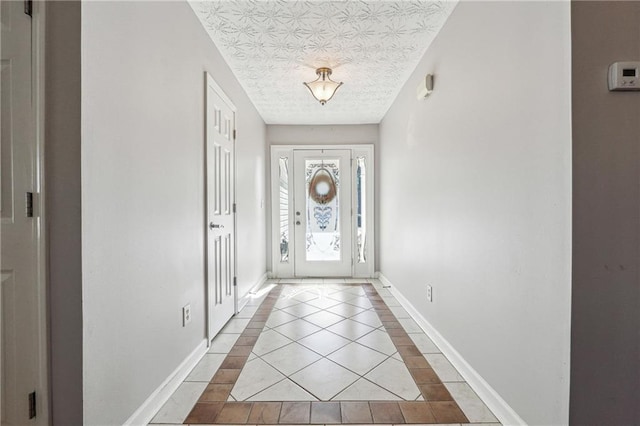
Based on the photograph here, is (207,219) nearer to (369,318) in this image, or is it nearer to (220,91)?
(220,91)

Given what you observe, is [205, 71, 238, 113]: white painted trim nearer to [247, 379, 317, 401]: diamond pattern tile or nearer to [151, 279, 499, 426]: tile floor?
[151, 279, 499, 426]: tile floor

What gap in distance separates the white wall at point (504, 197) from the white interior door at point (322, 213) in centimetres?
217

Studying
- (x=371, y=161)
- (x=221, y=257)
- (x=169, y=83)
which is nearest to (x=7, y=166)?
(x=169, y=83)

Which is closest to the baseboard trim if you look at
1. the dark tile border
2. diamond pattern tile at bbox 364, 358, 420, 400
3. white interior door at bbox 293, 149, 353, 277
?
white interior door at bbox 293, 149, 353, 277

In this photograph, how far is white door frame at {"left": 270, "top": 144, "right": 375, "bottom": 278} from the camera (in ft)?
15.5

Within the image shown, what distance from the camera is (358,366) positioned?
2051 millimetres

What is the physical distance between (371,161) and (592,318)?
3.80 meters

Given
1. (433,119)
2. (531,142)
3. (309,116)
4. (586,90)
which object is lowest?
(531,142)

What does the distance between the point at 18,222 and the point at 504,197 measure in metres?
2.06

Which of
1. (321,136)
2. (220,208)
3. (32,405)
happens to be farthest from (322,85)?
(32,405)

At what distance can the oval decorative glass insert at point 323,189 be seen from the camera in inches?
186

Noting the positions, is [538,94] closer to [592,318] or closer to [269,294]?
[592,318]

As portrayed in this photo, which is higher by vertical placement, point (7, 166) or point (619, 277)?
point (7, 166)

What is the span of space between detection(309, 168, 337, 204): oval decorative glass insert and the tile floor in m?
2.05
